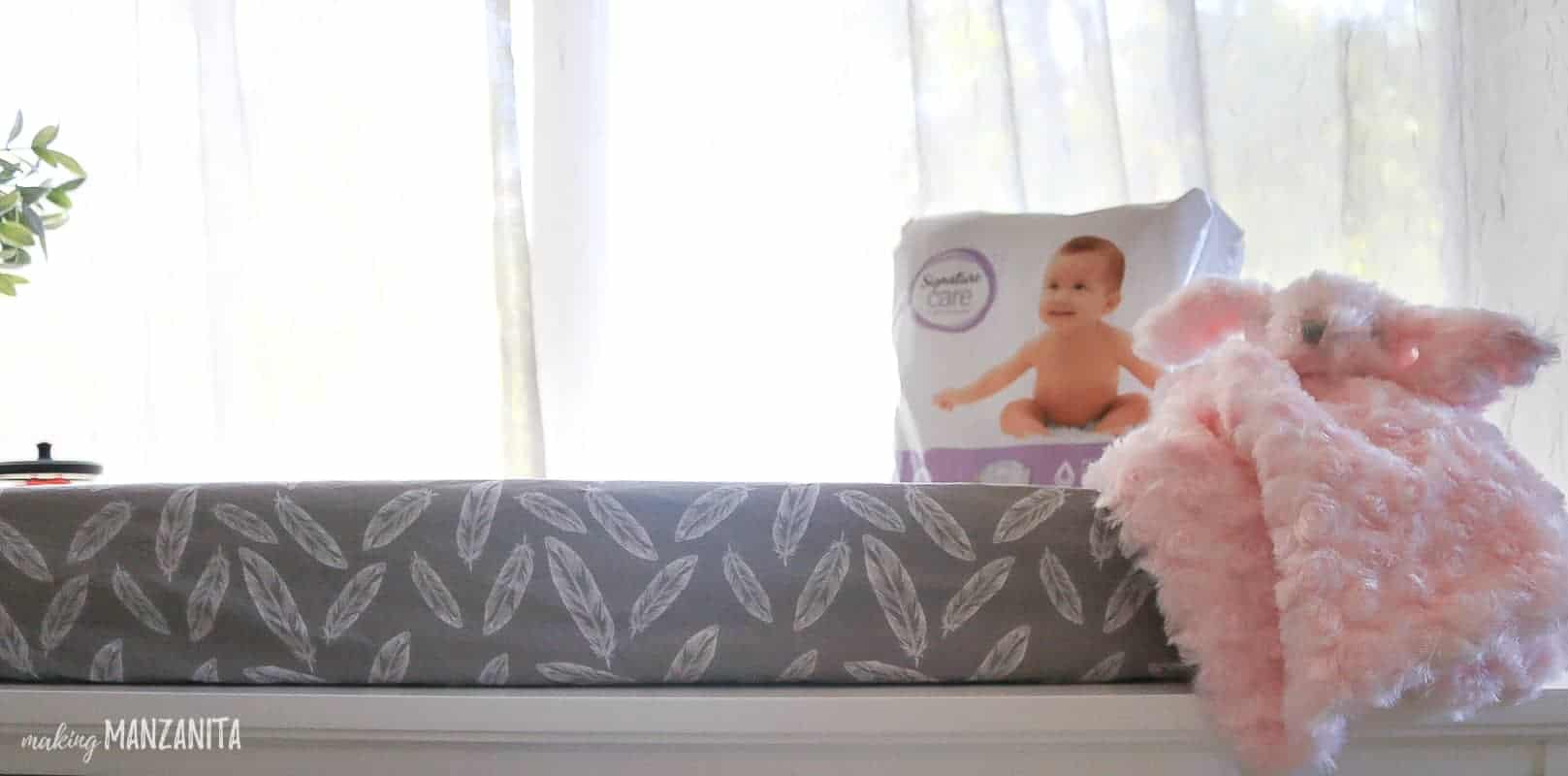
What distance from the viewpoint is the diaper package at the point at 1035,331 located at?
1.30 m

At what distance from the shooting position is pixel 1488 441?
0.83 m

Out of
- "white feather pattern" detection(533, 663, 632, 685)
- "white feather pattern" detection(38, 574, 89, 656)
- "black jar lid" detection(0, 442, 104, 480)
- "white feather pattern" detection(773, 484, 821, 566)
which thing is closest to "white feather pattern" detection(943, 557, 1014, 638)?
"white feather pattern" detection(773, 484, 821, 566)

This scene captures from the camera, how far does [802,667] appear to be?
0.85 m

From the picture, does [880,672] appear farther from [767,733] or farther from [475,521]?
[475,521]

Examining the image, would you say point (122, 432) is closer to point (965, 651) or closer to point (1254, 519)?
point (965, 651)

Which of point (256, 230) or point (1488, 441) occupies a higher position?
point (256, 230)

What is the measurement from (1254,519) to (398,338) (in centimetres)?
126

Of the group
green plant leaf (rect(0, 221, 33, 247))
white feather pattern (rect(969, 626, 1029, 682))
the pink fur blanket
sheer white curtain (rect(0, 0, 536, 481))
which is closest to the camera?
the pink fur blanket

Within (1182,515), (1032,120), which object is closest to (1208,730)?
(1182,515)

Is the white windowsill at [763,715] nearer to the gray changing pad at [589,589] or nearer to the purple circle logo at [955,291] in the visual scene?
the gray changing pad at [589,589]

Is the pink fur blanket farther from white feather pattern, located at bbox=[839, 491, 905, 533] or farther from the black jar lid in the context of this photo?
the black jar lid

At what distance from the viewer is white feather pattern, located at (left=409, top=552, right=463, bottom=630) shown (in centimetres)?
87

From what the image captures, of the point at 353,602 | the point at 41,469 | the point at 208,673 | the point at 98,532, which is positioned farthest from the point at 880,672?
the point at 41,469

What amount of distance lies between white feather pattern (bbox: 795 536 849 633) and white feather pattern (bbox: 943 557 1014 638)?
8 cm
